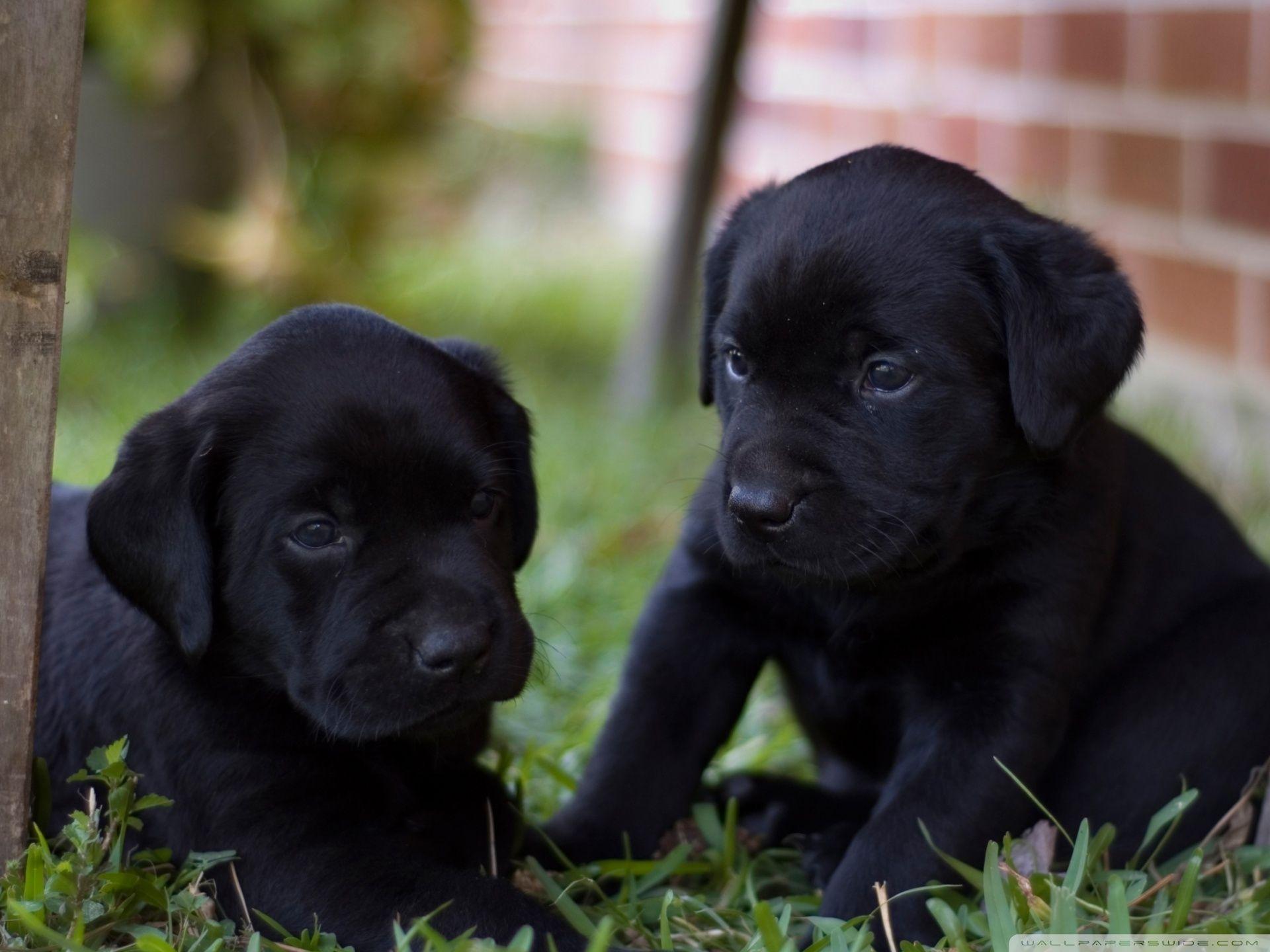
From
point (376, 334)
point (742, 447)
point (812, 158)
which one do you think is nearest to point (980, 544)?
point (742, 447)

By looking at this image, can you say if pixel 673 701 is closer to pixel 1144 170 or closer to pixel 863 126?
pixel 1144 170

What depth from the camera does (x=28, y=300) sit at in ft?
6.77

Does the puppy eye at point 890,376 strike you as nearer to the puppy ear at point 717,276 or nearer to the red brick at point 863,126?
the puppy ear at point 717,276

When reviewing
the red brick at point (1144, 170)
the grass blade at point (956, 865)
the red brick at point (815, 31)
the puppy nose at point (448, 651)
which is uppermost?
the red brick at point (815, 31)

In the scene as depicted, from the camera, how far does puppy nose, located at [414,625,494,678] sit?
2.13 meters

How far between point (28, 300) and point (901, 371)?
1286mm

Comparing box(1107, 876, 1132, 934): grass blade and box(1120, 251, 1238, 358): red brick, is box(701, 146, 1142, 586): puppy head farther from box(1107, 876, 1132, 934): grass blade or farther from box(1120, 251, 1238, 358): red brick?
box(1120, 251, 1238, 358): red brick

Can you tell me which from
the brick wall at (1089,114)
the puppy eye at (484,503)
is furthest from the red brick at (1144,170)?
the puppy eye at (484,503)

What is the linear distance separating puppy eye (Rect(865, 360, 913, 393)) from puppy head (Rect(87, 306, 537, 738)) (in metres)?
0.63

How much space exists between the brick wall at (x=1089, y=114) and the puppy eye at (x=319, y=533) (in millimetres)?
1435

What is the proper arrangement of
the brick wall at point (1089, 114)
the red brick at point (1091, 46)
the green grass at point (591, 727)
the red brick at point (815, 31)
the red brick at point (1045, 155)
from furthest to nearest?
the red brick at point (815, 31) → the red brick at point (1045, 155) → the red brick at point (1091, 46) → the brick wall at point (1089, 114) → the green grass at point (591, 727)

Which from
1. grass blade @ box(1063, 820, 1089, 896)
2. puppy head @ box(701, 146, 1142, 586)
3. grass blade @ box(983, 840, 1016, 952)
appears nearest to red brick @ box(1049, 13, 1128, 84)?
puppy head @ box(701, 146, 1142, 586)

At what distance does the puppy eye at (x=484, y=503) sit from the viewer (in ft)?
7.86

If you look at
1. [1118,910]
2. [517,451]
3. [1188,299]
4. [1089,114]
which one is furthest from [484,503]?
[1089,114]
